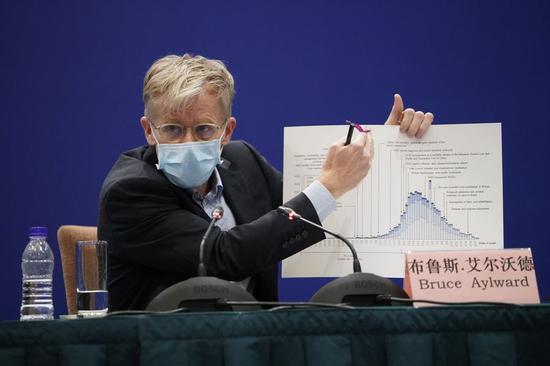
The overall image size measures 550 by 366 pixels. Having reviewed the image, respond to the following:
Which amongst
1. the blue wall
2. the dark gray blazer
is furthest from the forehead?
the blue wall

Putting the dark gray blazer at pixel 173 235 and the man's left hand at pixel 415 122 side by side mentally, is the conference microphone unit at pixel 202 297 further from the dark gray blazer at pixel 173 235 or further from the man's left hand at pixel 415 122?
the man's left hand at pixel 415 122

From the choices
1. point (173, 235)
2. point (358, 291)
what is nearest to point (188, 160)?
point (173, 235)

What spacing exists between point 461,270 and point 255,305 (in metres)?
0.40

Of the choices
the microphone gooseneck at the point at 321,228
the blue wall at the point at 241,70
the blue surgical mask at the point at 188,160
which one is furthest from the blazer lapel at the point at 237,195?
the blue wall at the point at 241,70

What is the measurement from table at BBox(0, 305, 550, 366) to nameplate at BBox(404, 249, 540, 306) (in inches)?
9.2

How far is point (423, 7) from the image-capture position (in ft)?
11.6

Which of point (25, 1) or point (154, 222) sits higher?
point (25, 1)

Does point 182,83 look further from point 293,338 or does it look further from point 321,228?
point 293,338

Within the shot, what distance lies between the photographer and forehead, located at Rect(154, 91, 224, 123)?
210 cm

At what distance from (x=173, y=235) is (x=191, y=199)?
0.16 meters

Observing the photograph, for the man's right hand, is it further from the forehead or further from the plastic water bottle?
the plastic water bottle

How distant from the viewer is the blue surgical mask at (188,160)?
2.10 metres

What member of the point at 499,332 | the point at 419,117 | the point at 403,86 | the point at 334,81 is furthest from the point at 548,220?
the point at 499,332

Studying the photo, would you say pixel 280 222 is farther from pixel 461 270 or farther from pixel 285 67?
pixel 285 67
